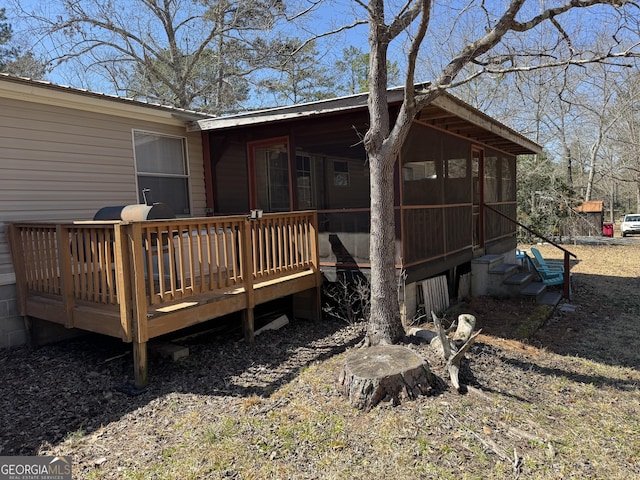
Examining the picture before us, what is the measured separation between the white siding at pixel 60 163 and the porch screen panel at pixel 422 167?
3804 millimetres

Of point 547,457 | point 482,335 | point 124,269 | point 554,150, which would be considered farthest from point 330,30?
point 554,150

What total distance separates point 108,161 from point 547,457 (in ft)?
19.2

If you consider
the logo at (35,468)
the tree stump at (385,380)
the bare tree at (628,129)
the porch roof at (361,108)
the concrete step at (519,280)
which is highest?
the bare tree at (628,129)

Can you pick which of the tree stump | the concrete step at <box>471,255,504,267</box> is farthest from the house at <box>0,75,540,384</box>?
the tree stump

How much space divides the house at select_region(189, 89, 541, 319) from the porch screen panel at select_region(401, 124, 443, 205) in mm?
14

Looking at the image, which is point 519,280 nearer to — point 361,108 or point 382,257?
point 382,257

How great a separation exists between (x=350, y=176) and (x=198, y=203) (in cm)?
272

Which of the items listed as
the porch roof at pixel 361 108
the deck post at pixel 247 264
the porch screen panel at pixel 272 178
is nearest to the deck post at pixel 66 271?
the deck post at pixel 247 264

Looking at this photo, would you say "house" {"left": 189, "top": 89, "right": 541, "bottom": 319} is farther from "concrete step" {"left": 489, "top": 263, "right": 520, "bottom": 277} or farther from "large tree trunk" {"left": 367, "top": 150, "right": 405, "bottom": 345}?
"large tree trunk" {"left": 367, "top": 150, "right": 405, "bottom": 345}

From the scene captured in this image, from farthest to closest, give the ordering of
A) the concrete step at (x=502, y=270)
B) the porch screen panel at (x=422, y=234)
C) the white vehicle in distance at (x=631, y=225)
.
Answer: the white vehicle in distance at (x=631, y=225) < the concrete step at (x=502, y=270) < the porch screen panel at (x=422, y=234)

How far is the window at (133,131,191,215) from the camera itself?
612cm

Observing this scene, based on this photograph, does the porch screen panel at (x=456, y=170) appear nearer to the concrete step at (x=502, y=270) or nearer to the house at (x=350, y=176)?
the house at (x=350, y=176)

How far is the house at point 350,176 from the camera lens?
551 centimetres

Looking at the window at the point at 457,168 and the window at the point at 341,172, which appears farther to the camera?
the window at the point at 457,168
